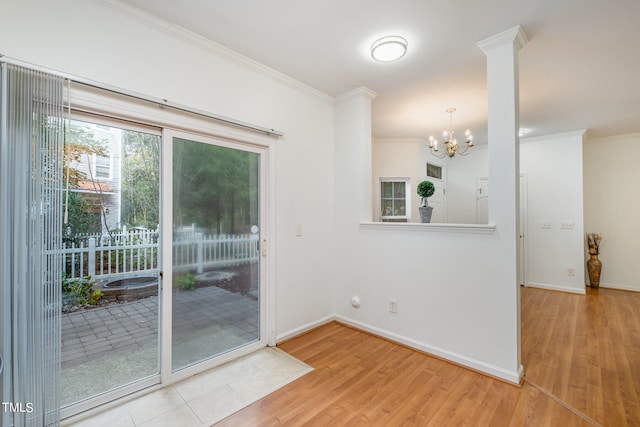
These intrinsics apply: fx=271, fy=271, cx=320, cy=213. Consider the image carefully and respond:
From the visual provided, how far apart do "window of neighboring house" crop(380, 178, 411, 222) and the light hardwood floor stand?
2.72 metres

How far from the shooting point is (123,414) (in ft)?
5.82

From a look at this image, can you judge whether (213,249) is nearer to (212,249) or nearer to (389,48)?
(212,249)

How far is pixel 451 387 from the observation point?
207cm

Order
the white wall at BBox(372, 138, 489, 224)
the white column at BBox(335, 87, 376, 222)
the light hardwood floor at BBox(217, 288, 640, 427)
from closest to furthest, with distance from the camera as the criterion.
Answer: the light hardwood floor at BBox(217, 288, 640, 427)
the white column at BBox(335, 87, 376, 222)
the white wall at BBox(372, 138, 489, 224)

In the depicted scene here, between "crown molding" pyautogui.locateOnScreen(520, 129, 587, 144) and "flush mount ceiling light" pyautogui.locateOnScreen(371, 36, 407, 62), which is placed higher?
"flush mount ceiling light" pyautogui.locateOnScreen(371, 36, 407, 62)

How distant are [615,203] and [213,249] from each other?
6.70 meters

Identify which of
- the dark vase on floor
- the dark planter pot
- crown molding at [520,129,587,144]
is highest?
crown molding at [520,129,587,144]

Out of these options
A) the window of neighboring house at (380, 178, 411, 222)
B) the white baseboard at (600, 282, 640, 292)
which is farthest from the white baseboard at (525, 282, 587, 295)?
the window of neighboring house at (380, 178, 411, 222)

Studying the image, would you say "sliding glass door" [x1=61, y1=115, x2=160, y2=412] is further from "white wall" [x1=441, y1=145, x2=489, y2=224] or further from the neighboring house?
"white wall" [x1=441, y1=145, x2=489, y2=224]

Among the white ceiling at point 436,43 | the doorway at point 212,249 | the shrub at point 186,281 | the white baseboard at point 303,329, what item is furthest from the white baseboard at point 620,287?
the shrub at point 186,281

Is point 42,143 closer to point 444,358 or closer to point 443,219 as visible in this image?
point 444,358

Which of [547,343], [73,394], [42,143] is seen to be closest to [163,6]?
[42,143]

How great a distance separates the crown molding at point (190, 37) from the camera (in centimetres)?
185

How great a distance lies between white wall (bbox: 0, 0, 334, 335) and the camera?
1636 millimetres
